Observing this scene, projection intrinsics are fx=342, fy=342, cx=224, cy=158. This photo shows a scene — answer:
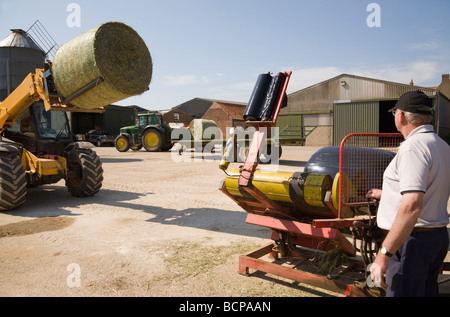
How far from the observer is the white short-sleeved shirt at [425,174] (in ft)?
6.69

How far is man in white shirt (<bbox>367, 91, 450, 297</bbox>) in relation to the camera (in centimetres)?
202

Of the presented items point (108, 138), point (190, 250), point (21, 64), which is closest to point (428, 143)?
point (190, 250)

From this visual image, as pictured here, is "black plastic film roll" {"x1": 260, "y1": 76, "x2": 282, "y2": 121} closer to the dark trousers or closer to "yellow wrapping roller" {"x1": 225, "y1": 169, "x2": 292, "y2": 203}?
"yellow wrapping roller" {"x1": 225, "y1": 169, "x2": 292, "y2": 203}

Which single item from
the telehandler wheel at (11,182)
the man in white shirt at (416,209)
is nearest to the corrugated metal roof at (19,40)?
the telehandler wheel at (11,182)

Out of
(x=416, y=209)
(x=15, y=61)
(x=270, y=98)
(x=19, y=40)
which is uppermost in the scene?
(x=19, y=40)

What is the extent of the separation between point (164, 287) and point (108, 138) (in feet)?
88.6

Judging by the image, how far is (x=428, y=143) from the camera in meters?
2.12

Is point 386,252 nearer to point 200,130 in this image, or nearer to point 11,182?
point 11,182

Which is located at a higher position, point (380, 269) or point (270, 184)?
point (270, 184)

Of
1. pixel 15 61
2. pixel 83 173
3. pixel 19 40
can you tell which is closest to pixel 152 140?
pixel 15 61

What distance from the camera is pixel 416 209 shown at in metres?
1.98

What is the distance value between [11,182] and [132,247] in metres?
3.47

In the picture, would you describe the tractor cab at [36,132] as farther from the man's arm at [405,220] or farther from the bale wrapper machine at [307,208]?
the man's arm at [405,220]

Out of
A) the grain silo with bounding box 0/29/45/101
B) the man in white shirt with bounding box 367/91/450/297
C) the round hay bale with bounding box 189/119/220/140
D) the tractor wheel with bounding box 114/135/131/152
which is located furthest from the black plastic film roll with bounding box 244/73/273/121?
the tractor wheel with bounding box 114/135/131/152
